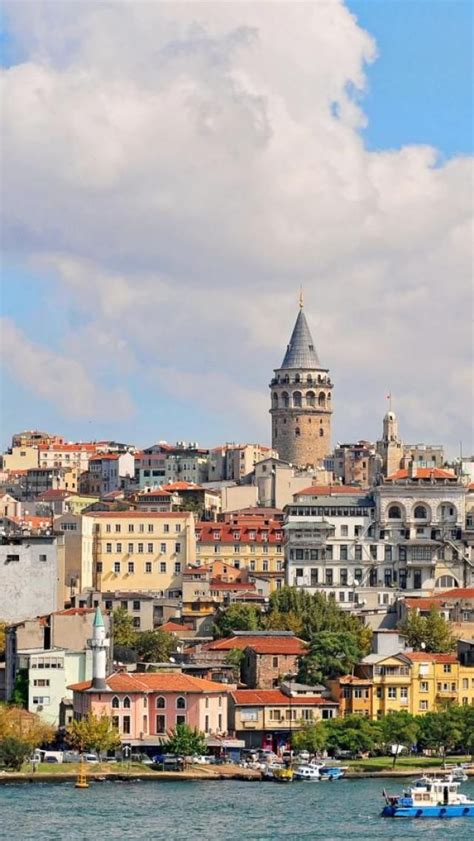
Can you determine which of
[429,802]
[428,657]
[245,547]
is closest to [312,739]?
[428,657]

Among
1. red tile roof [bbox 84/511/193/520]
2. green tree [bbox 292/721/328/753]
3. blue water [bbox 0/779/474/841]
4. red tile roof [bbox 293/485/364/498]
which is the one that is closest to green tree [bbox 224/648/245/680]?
green tree [bbox 292/721/328/753]

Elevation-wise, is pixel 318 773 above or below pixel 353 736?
below

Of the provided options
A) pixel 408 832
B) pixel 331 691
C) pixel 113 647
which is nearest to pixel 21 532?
pixel 113 647

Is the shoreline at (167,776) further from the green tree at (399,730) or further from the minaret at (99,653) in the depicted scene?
the minaret at (99,653)

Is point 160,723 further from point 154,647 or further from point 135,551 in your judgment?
point 135,551

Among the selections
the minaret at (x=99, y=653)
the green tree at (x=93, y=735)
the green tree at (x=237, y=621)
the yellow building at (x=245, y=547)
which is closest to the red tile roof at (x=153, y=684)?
the minaret at (x=99, y=653)

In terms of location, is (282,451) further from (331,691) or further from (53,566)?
(331,691)
